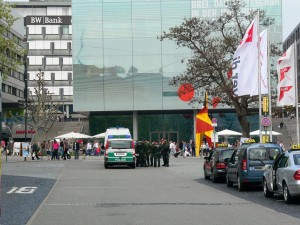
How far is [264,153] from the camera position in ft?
79.6

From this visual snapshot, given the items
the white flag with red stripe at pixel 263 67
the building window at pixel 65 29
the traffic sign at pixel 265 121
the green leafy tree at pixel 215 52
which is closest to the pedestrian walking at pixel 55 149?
the green leafy tree at pixel 215 52

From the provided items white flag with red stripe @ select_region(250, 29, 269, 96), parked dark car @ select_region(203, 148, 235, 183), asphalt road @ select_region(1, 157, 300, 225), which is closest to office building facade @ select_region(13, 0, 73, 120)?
white flag with red stripe @ select_region(250, 29, 269, 96)

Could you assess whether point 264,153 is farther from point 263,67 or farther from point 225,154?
point 263,67

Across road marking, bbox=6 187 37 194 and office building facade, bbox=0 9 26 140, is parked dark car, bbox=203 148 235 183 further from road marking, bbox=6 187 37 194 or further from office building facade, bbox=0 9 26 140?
office building facade, bbox=0 9 26 140

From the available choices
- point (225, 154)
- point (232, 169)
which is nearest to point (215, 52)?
point (225, 154)

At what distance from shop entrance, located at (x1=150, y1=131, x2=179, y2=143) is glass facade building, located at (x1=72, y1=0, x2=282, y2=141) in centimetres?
428

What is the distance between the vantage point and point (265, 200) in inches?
804

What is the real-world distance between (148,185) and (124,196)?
18.3ft

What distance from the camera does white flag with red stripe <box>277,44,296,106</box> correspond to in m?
32.2

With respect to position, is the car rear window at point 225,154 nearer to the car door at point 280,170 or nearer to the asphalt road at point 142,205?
the asphalt road at point 142,205

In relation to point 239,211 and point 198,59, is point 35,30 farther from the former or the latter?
point 239,211

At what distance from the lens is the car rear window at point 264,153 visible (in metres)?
24.1

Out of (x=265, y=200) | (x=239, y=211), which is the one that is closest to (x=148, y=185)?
(x=265, y=200)

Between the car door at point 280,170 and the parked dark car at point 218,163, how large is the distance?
9.18m
